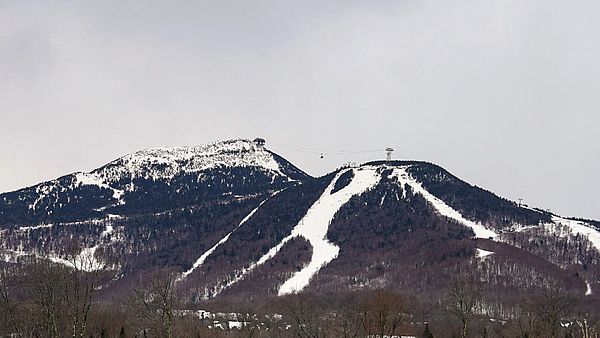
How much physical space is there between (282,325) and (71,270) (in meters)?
90.5

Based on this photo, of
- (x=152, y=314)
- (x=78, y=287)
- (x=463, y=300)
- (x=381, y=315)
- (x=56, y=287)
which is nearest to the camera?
(x=56, y=287)

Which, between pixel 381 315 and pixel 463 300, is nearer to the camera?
pixel 463 300

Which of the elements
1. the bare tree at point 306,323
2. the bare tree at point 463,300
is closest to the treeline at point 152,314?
the bare tree at point 463,300

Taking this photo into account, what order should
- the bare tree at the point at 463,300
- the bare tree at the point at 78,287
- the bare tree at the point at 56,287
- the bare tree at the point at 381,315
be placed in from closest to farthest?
the bare tree at the point at 78,287, the bare tree at the point at 56,287, the bare tree at the point at 463,300, the bare tree at the point at 381,315

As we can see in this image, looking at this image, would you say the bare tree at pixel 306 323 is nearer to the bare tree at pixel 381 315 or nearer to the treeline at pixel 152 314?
the treeline at pixel 152 314

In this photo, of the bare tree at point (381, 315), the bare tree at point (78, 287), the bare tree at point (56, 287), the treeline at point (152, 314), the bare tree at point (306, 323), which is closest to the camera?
the bare tree at point (78, 287)

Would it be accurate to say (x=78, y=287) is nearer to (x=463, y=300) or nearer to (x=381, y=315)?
(x=381, y=315)

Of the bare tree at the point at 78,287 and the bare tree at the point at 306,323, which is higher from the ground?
the bare tree at the point at 78,287

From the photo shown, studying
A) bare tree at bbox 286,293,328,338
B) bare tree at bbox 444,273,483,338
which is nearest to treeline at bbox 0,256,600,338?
bare tree at bbox 444,273,483,338

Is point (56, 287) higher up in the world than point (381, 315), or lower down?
higher up

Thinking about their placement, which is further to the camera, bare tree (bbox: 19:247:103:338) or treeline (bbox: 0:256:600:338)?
treeline (bbox: 0:256:600:338)

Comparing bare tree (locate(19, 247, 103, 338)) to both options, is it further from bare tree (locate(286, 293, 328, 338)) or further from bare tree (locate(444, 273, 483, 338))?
bare tree (locate(444, 273, 483, 338))

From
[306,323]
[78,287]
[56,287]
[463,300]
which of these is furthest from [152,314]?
[463,300]

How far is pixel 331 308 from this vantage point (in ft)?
656
